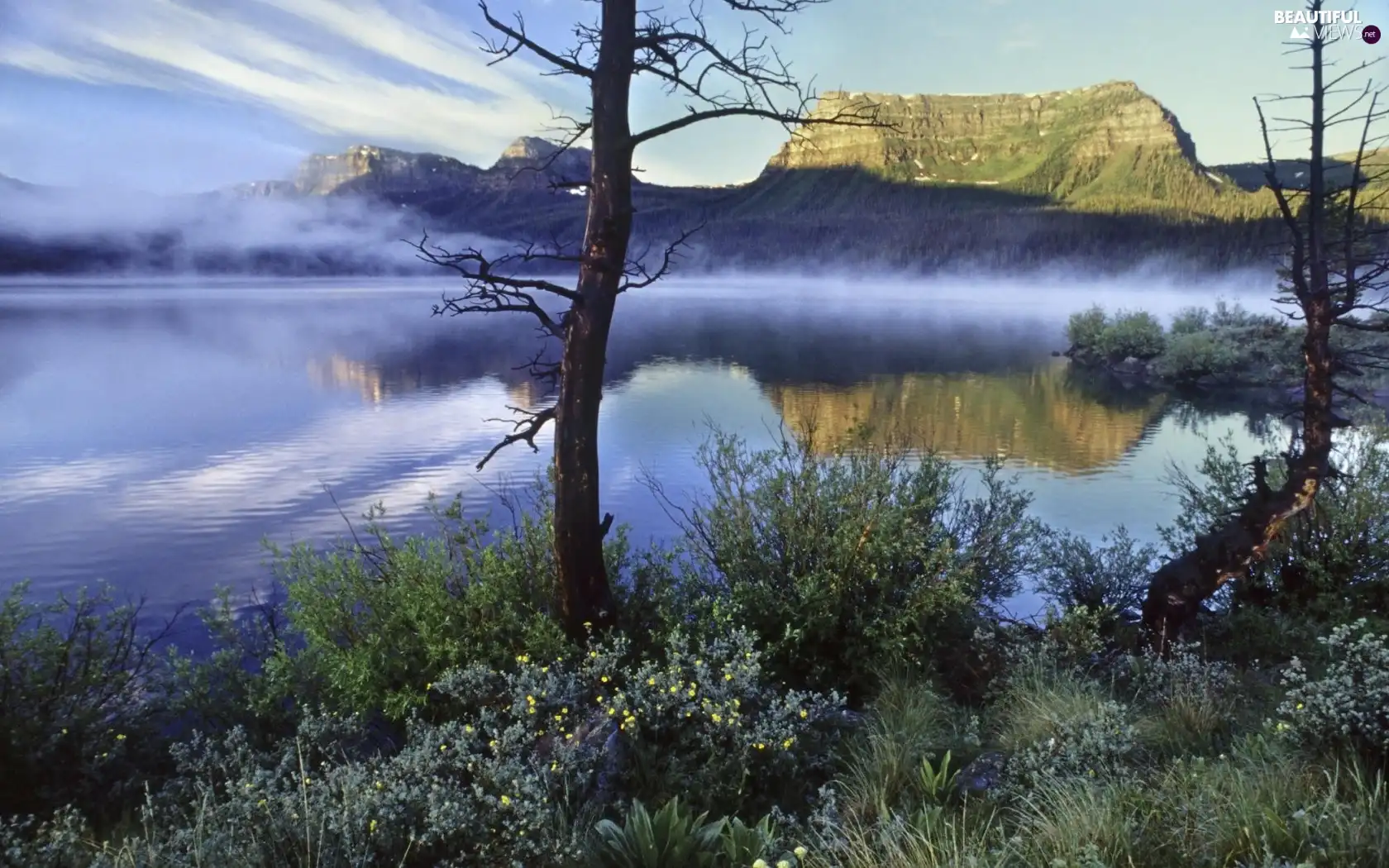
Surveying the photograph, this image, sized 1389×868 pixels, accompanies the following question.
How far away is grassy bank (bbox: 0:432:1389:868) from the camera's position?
140 inches

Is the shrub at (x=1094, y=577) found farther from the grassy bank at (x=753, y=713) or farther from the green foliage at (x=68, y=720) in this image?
the green foliage at (x=68, y=720)

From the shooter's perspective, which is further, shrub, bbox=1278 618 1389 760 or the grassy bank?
shrub, bbox=1278 618 1389 760

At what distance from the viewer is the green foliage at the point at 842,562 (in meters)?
5.87

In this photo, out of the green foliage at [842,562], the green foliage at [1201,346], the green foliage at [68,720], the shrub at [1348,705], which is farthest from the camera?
the green foliage at [1201,346]

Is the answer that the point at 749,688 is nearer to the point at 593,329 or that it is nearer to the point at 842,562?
the point at 842,562

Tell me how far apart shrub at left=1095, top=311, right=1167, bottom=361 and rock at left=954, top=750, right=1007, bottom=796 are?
32593 mm

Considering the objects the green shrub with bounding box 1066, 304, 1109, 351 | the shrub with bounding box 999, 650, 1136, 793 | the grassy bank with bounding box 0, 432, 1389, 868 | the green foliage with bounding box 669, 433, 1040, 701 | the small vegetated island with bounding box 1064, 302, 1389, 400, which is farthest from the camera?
the green shrub with bounding box 1066, 304, 1109, 351

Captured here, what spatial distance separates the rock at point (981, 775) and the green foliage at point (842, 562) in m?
1.14

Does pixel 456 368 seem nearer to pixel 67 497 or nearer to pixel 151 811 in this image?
pixel 67 497

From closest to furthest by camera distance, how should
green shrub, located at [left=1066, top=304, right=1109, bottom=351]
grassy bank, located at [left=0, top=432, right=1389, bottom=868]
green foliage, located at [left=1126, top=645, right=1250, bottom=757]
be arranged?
grassy bank, located at [left=0, top=432, right=1389, bottom=868] → green foliage, located at [left=1126, top=645, right=1250, bottom=757] → green shrub, located at [left=1066, top=304, right=1109, bottom=351]

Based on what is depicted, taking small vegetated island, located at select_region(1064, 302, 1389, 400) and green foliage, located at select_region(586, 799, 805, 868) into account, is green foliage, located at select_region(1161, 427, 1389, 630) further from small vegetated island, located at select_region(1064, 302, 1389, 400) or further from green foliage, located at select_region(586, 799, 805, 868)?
small vegetated island, located at select_region(1064, 302, 1389, 400)

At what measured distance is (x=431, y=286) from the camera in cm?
13212

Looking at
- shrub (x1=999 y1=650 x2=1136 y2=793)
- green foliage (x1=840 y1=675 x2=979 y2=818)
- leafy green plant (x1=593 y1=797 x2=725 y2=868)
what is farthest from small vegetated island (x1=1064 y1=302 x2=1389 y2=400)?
leafy green plant (x1=593 y1=797 x2=725 y2=868)

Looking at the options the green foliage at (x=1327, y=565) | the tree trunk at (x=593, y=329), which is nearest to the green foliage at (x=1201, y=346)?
the green foliage at (x=1327, y=565)
